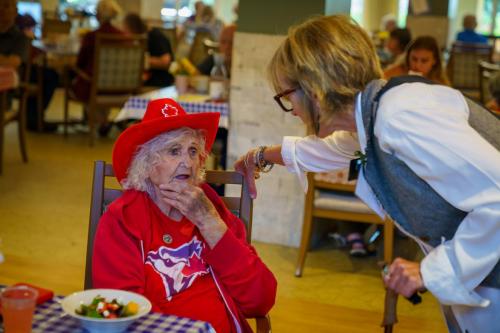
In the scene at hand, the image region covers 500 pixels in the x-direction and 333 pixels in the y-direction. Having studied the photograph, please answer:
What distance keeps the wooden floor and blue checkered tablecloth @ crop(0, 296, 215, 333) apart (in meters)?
1.34

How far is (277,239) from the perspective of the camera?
4.68 meters

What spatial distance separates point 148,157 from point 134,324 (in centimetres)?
62

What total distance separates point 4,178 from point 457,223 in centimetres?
478

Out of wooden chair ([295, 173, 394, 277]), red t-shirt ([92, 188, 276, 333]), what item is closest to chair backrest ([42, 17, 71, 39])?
wooden chair ([295, 173, 394, 277])

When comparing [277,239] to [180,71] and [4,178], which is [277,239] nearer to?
[180,71]

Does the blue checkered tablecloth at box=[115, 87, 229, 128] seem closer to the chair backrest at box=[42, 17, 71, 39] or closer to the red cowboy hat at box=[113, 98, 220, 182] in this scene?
the red cowboy hat at box=[113, 98, 220, 182]

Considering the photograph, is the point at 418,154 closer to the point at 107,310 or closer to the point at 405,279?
the point at 405,279

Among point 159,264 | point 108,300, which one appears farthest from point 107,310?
point 159,264

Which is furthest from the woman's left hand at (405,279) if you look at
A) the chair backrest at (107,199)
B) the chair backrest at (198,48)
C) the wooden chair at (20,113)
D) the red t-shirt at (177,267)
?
the chair backrest at (198,48)

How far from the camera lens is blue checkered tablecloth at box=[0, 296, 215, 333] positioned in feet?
5.09

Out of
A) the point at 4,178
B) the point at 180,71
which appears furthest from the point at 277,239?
the point at 4,178

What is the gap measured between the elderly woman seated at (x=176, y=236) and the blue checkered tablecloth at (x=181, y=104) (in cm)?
240

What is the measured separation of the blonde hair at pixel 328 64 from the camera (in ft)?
5.78

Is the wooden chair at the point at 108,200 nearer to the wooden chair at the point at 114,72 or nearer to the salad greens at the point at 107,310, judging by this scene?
the salad greens at the point at 107,310
